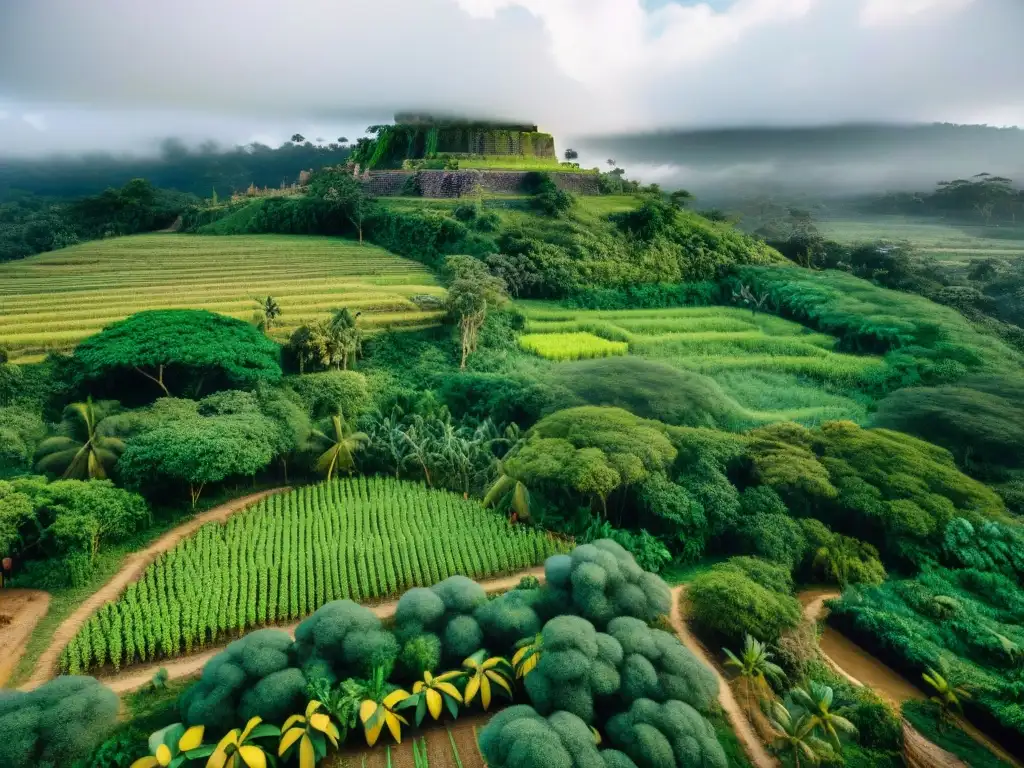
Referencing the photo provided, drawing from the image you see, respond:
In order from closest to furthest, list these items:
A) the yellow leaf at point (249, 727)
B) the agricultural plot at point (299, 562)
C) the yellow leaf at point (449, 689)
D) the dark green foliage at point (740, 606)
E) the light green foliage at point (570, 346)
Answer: the yellow leaf at point (249, 727) → the yellow leaf at point (449, 689) → the agricultural plot at point (299, 562) → the dark green foliage at point (740, 606) → the light green foliage at point (570, 346)

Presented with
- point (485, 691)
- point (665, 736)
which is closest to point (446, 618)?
point (485, 691)

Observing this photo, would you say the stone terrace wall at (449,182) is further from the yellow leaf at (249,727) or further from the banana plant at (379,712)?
the yellow leaf at (249,727)

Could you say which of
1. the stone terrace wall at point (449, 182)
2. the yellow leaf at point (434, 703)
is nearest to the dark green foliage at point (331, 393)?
the yellow leaf at point (434, 703)

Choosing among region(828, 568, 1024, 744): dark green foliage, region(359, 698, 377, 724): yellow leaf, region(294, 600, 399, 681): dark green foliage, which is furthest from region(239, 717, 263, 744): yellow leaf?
region(828, 568, 1024, 744): dark green foliage

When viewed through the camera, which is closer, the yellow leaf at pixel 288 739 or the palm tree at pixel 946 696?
the yellow leaf at pixel 288 739

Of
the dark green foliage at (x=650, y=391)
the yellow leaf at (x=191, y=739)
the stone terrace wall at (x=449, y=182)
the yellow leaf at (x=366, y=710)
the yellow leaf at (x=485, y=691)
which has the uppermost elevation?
the stone terrace wall at (x=449, y=182)

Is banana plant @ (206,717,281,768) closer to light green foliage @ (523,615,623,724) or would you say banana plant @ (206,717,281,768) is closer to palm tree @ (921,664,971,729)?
light green foliage @ (523,615,623,724)

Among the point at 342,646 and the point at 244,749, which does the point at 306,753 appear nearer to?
the point at 244,749
